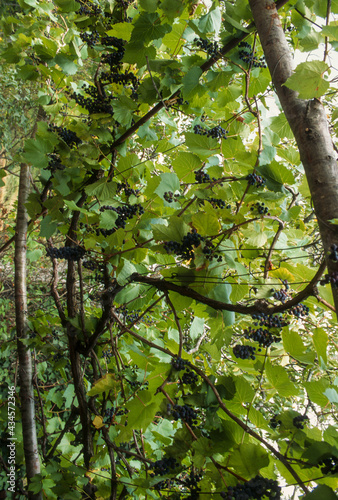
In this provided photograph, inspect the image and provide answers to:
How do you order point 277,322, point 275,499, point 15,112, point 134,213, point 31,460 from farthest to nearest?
point 15,112, point 31,460, point 134,213, point 277,322, point 275,499

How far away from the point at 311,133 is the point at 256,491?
595mm

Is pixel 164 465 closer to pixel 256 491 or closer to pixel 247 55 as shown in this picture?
pixel 256 491

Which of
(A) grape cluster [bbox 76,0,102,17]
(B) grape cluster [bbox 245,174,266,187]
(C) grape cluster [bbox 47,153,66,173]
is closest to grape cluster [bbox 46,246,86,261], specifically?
(C) grape cluster [bbox 47,153,66,173]

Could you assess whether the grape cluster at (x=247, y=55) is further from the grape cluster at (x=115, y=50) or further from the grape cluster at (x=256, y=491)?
the grape cluster at (x=256, y=491)

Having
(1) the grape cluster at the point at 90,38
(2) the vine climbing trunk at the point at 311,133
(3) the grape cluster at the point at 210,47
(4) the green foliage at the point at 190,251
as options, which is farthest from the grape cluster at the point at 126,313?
(1) the grape cluster at the point at 90,38

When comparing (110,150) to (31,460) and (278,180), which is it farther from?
(31,460)

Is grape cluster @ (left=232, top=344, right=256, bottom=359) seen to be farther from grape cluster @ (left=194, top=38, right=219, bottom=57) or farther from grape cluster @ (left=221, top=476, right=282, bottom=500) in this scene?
grape cluster @ (left=194, top=38, right=219, bottom=57)

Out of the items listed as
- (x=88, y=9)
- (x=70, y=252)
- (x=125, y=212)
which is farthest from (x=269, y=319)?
(x=88, y=9)

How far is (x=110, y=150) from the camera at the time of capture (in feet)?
3.82

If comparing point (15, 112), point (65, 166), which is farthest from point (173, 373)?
point (15, 112)

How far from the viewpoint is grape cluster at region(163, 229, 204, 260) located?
678 millimetres

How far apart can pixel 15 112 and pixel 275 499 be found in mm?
4796

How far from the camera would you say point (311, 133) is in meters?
0.52

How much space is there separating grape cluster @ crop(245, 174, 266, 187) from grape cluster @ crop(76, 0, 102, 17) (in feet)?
3.36
